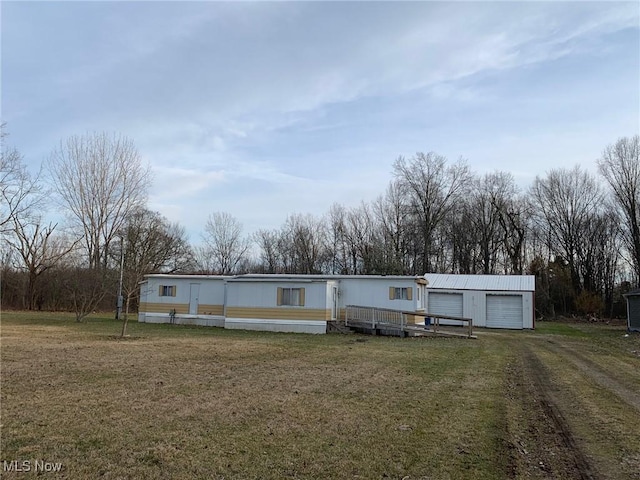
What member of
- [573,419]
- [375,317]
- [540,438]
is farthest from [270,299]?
A: [540,438]

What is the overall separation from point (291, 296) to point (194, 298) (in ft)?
20.0

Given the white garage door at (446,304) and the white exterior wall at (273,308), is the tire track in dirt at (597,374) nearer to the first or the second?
the white exterior wall at (273,308)

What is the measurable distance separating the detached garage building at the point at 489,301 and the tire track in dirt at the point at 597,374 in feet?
42.6

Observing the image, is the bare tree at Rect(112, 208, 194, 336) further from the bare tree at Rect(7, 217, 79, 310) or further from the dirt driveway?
the dirt driveway

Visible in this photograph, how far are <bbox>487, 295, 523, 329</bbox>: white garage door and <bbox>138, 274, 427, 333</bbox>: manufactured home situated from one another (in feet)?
27.9

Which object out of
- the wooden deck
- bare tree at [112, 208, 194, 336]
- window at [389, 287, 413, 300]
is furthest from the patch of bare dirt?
bare tree at [112, 208, 194, 336]

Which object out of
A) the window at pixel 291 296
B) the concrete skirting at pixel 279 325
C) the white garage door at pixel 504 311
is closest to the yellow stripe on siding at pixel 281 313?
the concrete skirting at pixel 279 325

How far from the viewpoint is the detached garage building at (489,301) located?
30219 millimetres

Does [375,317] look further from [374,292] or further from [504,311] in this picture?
[504,311]

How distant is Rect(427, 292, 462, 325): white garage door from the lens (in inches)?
1242

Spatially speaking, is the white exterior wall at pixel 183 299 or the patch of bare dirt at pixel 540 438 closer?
the patch of bare dirt at pixel 540 438

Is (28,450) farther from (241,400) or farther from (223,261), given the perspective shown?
(223,261)

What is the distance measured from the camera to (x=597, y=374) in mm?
11062

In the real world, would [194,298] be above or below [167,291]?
below
